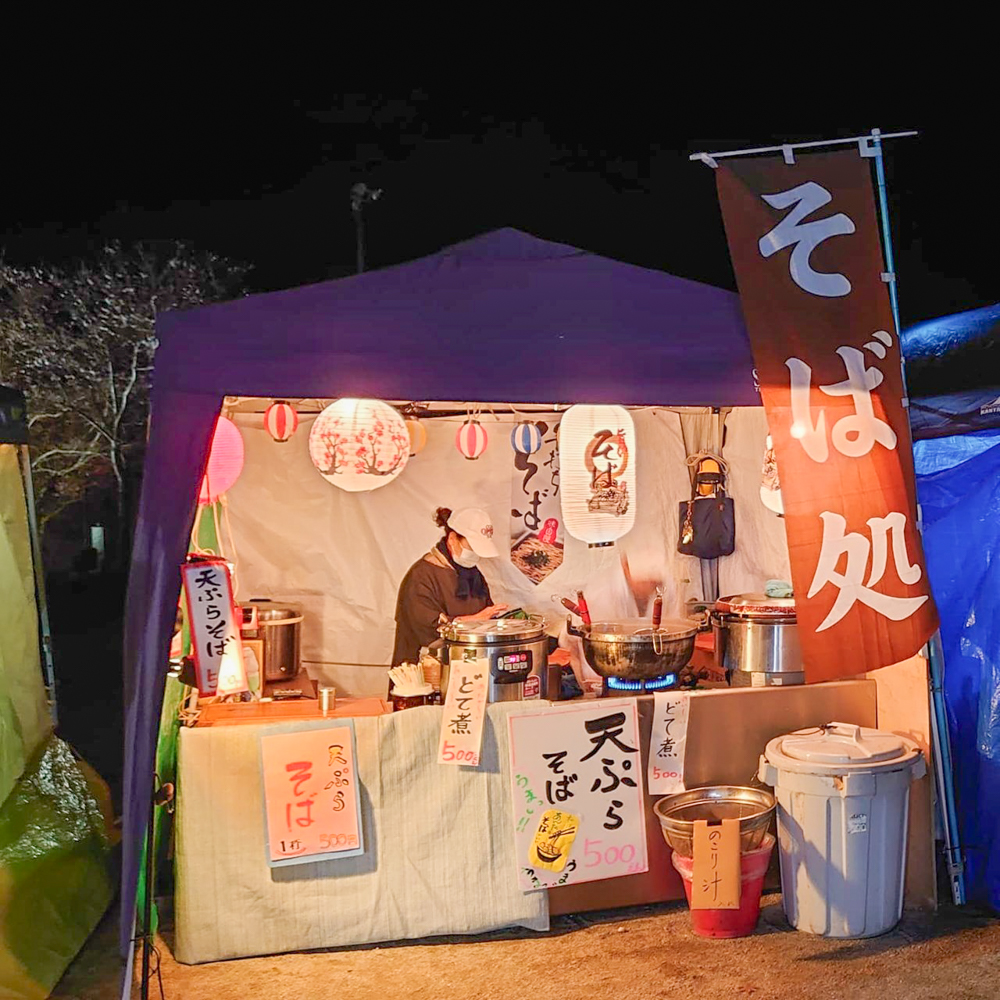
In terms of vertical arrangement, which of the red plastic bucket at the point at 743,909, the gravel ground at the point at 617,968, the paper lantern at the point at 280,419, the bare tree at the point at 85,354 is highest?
the bare tree at the point at 85,354

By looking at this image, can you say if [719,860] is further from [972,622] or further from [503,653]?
[972,622]

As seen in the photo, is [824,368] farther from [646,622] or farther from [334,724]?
[334,724]

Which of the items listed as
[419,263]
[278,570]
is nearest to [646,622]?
[419,263]

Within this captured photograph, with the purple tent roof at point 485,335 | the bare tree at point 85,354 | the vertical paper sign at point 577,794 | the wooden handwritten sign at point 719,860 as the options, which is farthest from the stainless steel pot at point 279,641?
the bare tree at point 85,354

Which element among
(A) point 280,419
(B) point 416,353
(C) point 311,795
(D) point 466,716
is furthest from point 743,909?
(A) point 280,419

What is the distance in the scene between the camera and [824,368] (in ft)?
14.8

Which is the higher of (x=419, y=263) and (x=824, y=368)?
(x=419, y=263)

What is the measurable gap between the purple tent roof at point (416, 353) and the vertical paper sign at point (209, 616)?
1.53 ft

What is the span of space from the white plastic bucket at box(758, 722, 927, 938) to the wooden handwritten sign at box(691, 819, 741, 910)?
39cm

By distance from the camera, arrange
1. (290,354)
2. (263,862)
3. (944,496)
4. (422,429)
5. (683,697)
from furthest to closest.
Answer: (422,429), (944,496), (683,697), (263,862), (290,354)

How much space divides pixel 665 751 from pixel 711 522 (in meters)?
3.22

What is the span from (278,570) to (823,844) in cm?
518

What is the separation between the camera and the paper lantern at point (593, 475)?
682cm

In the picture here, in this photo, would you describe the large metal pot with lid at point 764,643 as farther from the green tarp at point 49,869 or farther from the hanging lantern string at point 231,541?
the hanging lantern string at point 231,541
